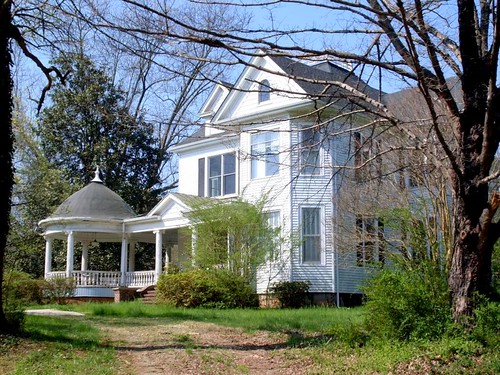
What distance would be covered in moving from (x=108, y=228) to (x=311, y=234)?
908cm

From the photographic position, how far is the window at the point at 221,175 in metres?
24.4

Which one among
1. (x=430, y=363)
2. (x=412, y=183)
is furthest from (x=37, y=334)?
(x=412, y=183)

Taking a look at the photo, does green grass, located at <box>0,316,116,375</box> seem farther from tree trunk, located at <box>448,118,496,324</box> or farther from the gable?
the gable

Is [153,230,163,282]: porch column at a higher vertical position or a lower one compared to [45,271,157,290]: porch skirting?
higher

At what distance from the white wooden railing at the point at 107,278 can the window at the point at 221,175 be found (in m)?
3.98

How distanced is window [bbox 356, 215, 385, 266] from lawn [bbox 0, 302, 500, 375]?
4.18 m

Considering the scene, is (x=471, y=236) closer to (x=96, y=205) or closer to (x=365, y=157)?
(x=365, y=157)

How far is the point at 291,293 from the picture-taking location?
2019cm

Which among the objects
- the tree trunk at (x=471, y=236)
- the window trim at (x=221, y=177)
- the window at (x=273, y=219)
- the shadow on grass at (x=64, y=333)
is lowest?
the shadow on grass at (x=64, y=333)

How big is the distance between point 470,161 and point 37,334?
699 cm

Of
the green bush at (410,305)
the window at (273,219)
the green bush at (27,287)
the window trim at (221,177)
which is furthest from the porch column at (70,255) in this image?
the green bush at (410,305)

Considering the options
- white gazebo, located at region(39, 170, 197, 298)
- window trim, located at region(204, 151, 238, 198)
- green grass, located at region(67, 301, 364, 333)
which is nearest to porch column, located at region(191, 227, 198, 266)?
white gazebo, located at region(39, 170, 197, 298)

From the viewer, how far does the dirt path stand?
28.5 feet

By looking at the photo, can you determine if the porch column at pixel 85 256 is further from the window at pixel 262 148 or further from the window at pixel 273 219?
the window at pixel 273 219
